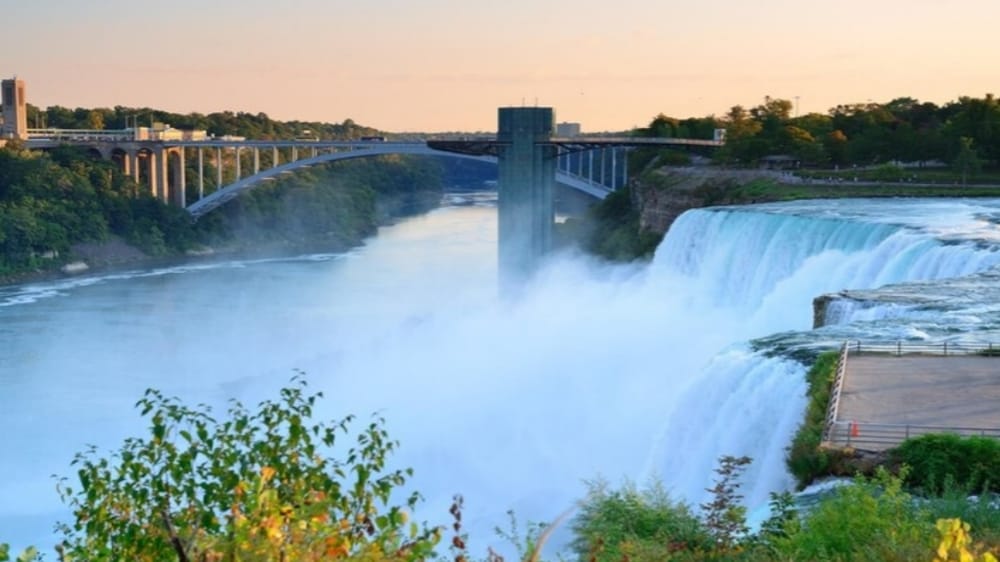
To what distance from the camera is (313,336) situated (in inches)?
1163

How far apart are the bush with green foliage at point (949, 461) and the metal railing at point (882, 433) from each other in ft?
0.83

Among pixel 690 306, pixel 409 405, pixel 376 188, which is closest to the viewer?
pixel 409 405

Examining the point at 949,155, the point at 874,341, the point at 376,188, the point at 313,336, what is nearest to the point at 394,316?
the point at 313,336

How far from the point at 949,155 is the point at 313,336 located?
15.8 meters

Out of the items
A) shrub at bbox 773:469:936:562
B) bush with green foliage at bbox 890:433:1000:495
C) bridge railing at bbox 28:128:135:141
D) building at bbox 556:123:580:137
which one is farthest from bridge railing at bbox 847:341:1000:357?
bridge railing at bbox 28:128:135:141

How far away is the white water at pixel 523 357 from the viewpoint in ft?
43.7

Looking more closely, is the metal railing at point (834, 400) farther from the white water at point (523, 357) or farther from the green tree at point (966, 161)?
the green tree at point (966, 161)

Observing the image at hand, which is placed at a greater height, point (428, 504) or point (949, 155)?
point (949, 155)

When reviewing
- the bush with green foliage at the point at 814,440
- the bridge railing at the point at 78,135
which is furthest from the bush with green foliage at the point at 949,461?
the bridge railing at the point at 78,135

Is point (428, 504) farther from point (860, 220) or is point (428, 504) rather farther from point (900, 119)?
point (900, 119)

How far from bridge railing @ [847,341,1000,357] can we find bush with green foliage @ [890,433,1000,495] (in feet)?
9.55

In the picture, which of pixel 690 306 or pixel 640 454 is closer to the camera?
pixel 640 454

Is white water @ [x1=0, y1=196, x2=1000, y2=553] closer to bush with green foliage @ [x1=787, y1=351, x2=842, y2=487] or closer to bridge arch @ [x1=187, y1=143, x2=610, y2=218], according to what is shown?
bush with green foliage @ [x1=787, y1=351, x2=842, y2=487]

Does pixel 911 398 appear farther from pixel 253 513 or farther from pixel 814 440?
pixel 253 513
